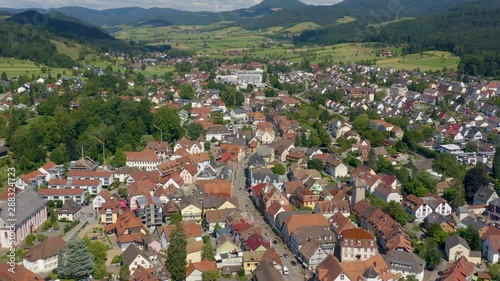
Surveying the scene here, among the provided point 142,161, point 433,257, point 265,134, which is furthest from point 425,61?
point 433,257

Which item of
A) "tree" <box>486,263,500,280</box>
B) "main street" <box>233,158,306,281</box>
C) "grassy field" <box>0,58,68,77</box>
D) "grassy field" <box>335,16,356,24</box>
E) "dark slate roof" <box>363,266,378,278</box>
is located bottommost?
"main street" <box>233,158,306,281</box>

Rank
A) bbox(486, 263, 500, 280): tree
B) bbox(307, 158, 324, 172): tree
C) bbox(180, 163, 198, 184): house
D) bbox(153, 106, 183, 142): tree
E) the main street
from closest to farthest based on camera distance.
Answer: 1. bbox(486, 263, 500, 280): tree
2. the main street
3. bbox(180, 163, 198, 184): house
4. bbox(307, 158, 324, 172): tree
5. bbox(153, 106, 183, 142): tree

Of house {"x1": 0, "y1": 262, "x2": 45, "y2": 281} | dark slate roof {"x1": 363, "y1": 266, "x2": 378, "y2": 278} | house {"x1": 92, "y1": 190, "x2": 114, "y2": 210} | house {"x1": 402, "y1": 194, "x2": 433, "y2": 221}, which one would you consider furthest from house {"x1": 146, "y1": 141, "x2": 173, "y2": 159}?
dark slate roof {"x1": 363, "y1": 266, "x2": 378, "y2": 278}

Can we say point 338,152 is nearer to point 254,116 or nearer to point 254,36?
point 254,116

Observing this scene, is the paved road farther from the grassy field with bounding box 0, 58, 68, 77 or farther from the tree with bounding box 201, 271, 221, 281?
the grassy field with bounding box 0, 58, 68, 77

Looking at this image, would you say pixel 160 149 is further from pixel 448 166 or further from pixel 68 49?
pixel 68 49

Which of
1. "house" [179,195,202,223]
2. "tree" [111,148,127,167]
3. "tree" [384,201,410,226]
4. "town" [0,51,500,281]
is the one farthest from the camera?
"tree" [111,148,127,167]
